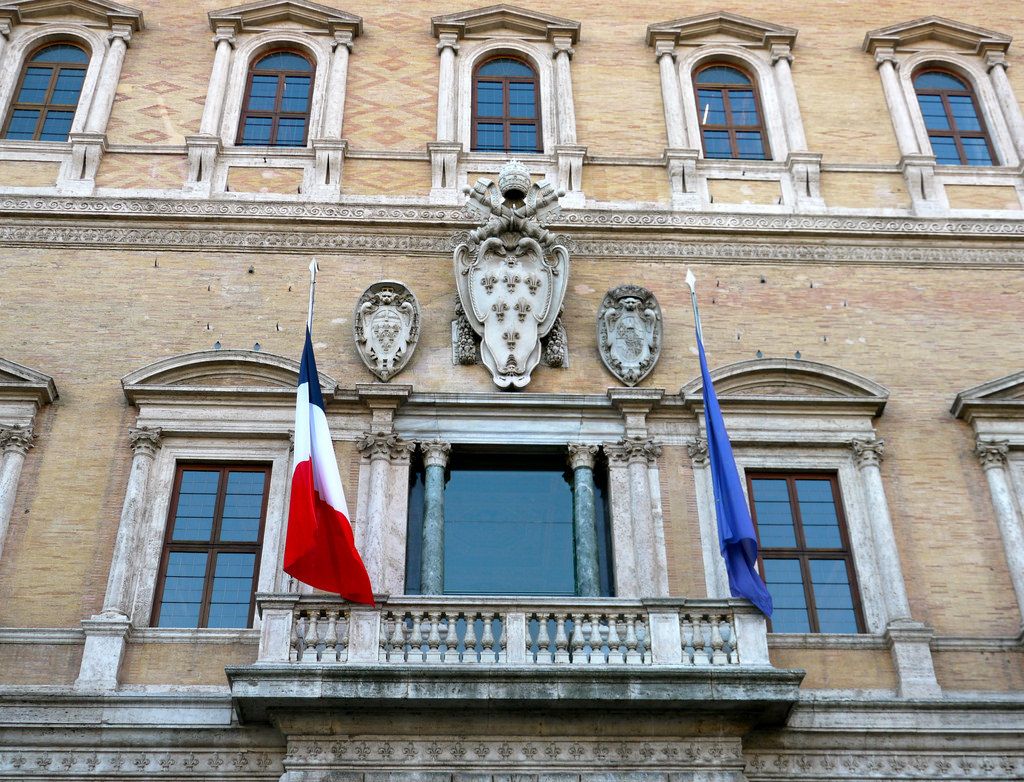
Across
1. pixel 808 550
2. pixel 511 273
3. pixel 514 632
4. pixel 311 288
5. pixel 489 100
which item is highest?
pixel 489 100

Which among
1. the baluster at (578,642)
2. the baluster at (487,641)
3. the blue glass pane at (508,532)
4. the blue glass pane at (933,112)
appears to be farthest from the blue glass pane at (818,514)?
the blue glass pane at (933,112)

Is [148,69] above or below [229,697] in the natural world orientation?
above

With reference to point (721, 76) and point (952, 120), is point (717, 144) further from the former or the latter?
point (952, 120)

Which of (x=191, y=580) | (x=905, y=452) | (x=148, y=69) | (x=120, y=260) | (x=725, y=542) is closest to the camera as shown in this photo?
(x=725, y=542)

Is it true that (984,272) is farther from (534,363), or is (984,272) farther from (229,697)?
(229,697)

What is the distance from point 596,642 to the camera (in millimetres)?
11555

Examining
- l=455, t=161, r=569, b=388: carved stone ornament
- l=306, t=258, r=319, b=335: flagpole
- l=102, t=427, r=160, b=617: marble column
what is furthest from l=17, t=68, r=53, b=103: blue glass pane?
l=455, t=161, r=569, b=388: carved stone ornament

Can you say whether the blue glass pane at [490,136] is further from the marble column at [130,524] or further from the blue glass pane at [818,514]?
the blue glass pane at [818,514]

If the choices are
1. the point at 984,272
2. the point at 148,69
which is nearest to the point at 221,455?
the point at 148,69

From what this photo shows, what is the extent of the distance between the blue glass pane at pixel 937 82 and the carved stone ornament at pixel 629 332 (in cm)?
549

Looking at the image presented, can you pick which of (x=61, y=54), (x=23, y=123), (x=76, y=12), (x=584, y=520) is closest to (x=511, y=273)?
(x=584, y=520)

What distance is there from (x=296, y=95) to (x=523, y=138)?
9.37ft

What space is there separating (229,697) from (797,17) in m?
11.5

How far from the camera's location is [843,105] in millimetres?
17062
